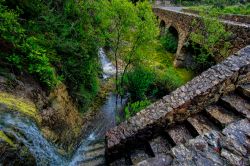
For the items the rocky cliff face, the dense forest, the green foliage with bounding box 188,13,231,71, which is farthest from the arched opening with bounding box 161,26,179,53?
the rocky cliff face

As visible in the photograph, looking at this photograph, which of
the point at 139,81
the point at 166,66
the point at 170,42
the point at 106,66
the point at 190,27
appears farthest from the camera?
the point at 170,42

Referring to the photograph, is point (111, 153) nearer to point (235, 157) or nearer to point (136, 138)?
point (136, 138)

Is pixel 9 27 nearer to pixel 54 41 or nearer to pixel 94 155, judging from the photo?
pixel 54 41

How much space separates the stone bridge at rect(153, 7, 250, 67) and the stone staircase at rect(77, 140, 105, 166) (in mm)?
6526

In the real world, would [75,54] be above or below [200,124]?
above

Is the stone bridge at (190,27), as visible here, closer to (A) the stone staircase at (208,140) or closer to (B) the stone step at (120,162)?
(A) the stone staircase at (208,140)

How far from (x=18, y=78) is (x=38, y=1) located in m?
2.16

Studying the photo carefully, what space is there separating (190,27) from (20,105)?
1164 centimetres

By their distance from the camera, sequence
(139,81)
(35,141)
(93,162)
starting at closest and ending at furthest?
(35,141)
(93,162)
(139,81)

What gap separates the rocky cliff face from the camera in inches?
161

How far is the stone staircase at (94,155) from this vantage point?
19.9ft

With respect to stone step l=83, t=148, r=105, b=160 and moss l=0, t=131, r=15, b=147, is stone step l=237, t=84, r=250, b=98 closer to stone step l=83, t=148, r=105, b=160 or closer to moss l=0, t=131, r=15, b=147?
stone step l=83, t=148, r=105, b=160

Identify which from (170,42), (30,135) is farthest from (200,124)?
(170,42)

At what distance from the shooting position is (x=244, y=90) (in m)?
5.22
